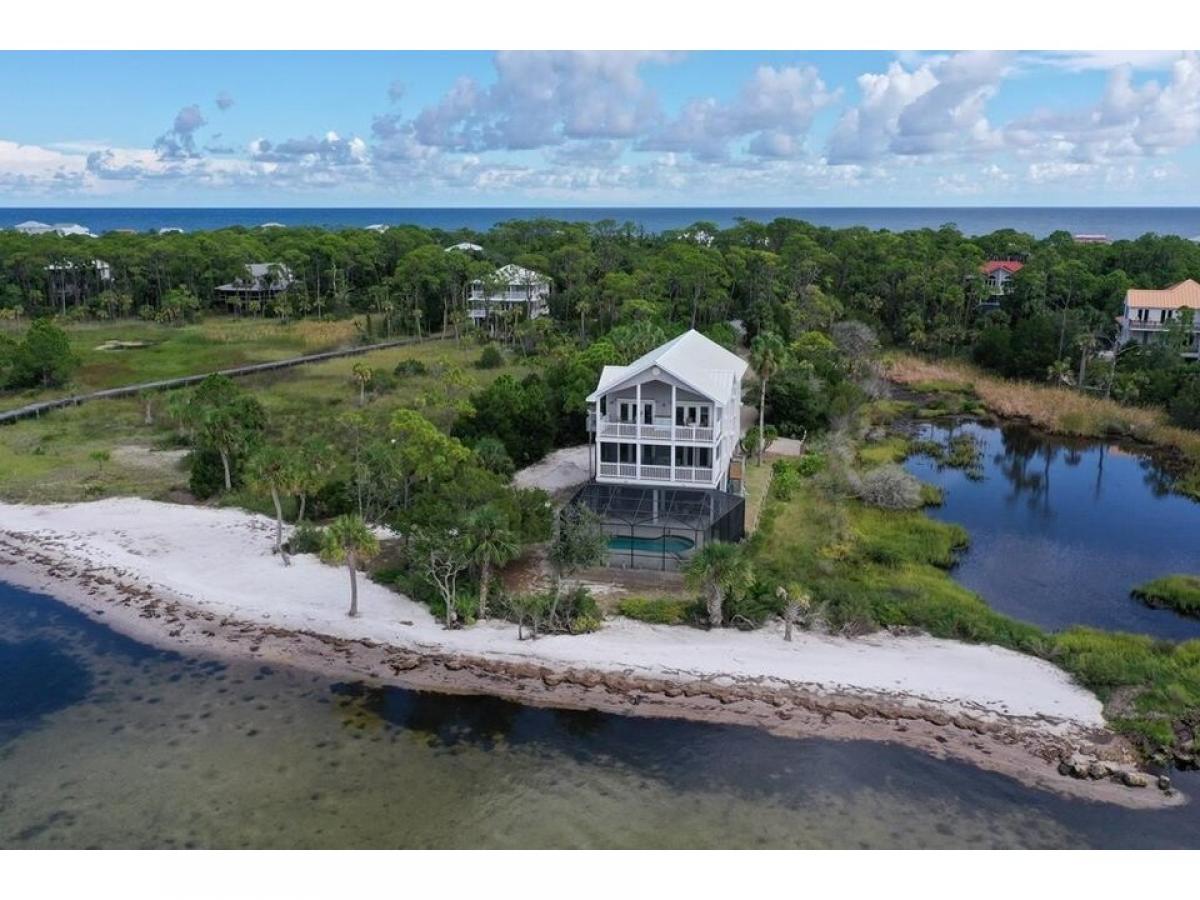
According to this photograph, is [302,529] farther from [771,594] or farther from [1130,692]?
[1130,692]

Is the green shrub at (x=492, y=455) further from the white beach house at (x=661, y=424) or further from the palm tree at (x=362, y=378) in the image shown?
the palm tree at (x=362, y=378)

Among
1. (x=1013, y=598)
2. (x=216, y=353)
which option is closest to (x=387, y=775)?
(x=1013, y=598)

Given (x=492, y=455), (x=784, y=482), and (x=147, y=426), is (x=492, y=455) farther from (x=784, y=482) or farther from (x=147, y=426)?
(x=147, y=426)

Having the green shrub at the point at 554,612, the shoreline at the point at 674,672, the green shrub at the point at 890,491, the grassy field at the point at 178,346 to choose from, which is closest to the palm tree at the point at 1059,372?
the green shrub at the point at 890,491

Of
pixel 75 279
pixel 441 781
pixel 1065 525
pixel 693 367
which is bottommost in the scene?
pixel 441 781

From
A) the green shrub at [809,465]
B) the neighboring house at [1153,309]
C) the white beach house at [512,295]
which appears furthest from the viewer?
the white beach house at [512,295]

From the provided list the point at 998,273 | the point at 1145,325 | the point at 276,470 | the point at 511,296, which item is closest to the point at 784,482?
the point at 276,470
